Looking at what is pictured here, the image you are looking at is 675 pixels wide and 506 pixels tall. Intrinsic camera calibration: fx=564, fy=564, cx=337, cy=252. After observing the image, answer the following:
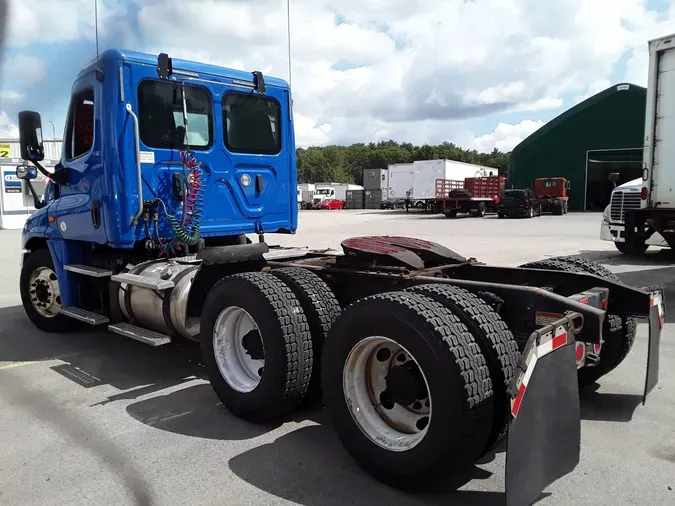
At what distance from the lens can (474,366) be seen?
9.21ft

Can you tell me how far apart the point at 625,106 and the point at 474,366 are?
40477mm

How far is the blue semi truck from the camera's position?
2.83 m

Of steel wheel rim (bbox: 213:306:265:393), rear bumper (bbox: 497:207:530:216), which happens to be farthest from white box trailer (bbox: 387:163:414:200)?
steel wheel rim (bbox: 213:306:265:393)

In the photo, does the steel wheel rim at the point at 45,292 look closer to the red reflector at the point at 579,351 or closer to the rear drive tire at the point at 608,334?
the rear drive tire at the point at 608,334

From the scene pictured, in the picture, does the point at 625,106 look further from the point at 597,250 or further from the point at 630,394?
the point at 630,394

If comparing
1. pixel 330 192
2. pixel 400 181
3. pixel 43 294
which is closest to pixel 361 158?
pixel 330 192

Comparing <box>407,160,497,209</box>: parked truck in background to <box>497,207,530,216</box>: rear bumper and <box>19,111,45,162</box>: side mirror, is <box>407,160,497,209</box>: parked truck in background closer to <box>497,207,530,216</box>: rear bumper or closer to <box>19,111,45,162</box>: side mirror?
<box>497,207,530,216</box>: rear bumper

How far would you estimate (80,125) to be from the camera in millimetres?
5793

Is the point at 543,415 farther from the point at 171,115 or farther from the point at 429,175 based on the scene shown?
the point at 429,175

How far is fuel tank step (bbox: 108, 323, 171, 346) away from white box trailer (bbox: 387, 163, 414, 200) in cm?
4012

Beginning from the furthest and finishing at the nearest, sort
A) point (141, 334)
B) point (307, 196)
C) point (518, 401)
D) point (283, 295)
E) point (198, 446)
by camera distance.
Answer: point (307, 196), point (141, 334), point (283, 295), point (198, 446), point (518, 401)

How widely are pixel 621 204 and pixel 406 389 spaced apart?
36.0ft

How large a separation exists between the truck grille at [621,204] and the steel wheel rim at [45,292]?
35.8ft

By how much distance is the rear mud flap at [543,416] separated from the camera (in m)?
2.55
